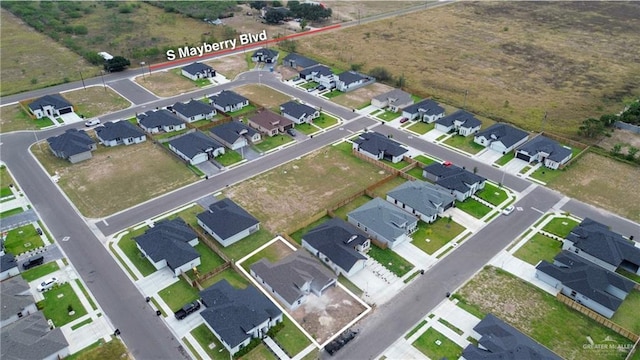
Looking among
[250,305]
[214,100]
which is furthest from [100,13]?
[250,305]

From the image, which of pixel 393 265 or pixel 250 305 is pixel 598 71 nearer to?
pixel 393 265

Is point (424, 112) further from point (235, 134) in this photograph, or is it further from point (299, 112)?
point (235, 134)

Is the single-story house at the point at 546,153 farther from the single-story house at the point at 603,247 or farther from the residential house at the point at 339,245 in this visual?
the residential house at the point at 339,245

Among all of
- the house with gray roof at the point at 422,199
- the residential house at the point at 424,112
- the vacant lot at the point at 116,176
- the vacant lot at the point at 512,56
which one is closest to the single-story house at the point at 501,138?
the vacant lot at the point at 512,56

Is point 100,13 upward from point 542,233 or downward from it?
upward

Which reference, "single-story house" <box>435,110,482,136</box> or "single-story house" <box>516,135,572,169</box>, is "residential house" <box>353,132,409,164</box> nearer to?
"single-story house" <box>435,110,482,136</box>
